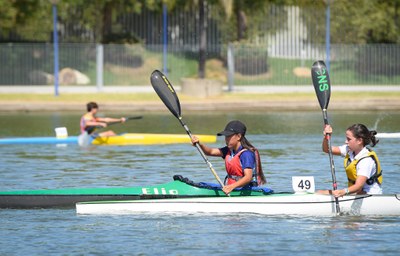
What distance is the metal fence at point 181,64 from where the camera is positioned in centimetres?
4331

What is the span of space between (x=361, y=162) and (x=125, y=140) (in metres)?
13.2

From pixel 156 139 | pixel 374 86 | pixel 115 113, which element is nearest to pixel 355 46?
pixel 374 86

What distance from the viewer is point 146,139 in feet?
89.2

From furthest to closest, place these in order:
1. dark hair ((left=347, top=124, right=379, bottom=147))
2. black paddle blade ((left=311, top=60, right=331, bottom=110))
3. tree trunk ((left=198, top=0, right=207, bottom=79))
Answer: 1. tree trunk ((left=198, top=0, right=207, bottom=79))
2. black paddle blade ((left=311, top=60, right=331, bottom=110))
3. dark hair ((left=347, top=124, right=379, bottom=147))

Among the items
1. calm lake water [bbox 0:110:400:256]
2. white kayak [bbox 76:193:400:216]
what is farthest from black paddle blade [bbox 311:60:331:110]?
white kayak [bbox 76:193:400:216]

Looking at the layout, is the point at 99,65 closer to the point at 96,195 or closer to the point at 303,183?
the point at 96,195

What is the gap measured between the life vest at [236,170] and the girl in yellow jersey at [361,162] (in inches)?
40.9

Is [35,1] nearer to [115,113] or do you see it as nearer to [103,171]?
[115,113]

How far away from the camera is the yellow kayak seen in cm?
2706

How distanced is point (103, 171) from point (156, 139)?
5.51 metres

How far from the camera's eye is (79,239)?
46.2 ft

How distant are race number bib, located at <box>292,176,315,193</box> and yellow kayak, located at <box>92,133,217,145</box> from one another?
12.0 metres

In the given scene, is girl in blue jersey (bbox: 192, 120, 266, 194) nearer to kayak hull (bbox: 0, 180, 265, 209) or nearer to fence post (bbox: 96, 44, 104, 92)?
kayak hull (bbox: 0, 180, 265, 209)

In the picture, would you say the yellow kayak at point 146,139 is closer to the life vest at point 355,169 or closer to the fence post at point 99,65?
the life vest at point 355,169
